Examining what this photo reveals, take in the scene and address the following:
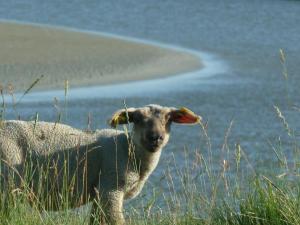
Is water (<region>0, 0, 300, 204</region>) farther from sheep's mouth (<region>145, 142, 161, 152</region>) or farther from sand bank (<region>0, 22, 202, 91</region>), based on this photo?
sand bank (<region>0, 22, 202, 91</region>)

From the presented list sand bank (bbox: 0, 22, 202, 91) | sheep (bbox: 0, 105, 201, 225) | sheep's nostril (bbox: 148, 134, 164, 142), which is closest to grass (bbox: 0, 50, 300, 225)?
sheep (bbox: 0, 105, 201, 225)

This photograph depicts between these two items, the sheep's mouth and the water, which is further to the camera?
the water

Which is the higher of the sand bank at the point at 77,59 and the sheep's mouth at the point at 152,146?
the sheep's mouth at the point at 152,146

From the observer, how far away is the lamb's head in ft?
24.8

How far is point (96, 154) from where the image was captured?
7887 mm

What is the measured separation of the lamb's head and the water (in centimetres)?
41

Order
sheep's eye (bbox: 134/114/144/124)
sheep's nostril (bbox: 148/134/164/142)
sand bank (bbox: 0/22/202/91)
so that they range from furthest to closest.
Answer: sand bank (bbox: 0/22/202/91), sheep's eye (bbox: 134/114/144/124), sheep's nostril (bbox: 148/134/164/142)

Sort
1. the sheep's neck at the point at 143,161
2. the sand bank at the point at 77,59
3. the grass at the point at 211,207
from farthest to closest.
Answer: the sand bank at the point at 77,59 → the sheep's neck at the point at 143,161 → the grass at the point at 211,207

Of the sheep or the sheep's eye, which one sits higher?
the sheep's eye

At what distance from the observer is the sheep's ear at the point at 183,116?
771 centimetres

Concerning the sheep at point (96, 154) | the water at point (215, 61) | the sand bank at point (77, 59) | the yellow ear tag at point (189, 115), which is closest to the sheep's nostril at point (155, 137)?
the sheep at point (96, 154)

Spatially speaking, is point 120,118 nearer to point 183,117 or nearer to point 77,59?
point 183,117

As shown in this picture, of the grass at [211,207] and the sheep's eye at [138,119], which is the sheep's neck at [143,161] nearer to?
the sheep's eye at [138,119]

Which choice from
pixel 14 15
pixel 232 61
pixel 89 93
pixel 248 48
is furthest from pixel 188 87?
pixel 14 15
